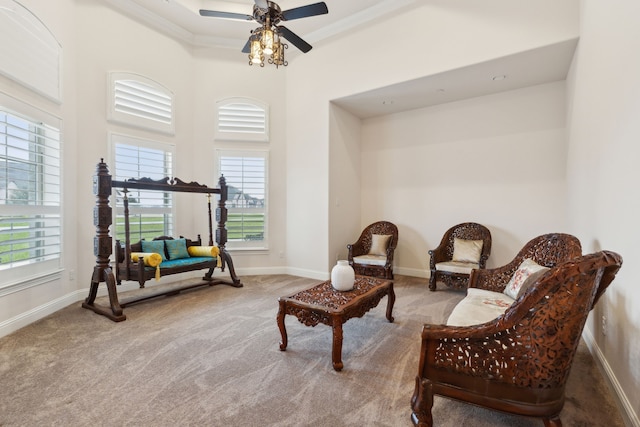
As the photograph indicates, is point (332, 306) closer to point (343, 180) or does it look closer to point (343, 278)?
point (343, 278)

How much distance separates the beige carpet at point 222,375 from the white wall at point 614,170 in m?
0.28

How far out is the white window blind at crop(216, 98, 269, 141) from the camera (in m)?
5.28

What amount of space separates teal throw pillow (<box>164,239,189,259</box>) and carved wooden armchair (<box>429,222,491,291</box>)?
11.9 ft

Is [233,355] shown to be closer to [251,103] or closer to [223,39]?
[251,103]

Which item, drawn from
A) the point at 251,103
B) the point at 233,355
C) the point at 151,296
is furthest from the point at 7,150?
the point at 251,103

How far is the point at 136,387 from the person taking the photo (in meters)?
2.09

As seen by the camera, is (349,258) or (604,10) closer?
(604,10)

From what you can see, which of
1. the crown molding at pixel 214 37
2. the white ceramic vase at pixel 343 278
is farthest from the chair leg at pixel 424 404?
the crown molding at pixel 214 37

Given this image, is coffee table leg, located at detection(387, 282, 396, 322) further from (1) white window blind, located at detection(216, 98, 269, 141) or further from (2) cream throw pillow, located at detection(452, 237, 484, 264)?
(1) white window blind, located at detection(216, 98, 269, 141)

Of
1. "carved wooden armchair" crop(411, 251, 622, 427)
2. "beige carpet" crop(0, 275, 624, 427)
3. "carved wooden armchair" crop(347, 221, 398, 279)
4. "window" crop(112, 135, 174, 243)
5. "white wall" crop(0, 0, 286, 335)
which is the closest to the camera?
"carved wooden armchair" crop(411, 251, 622, 427)

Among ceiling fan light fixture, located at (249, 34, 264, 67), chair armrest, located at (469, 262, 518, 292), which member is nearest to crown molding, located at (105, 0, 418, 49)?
ceiling fan light fixture, located at (249, 34, 264, 67)

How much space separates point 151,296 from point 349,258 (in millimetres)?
2973

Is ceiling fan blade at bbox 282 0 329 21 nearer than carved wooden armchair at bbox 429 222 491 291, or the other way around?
ceiling fan blade at bbox 282 0 329 21

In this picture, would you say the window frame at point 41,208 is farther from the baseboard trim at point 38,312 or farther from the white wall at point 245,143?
the white wall at point 245,143
